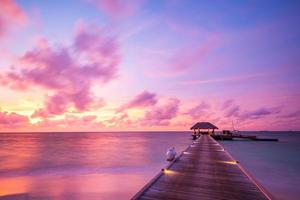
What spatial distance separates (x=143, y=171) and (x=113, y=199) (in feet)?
28.0

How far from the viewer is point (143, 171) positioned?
21.0m

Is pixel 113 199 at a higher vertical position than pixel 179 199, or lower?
lower

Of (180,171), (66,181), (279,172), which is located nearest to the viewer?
(180,171)

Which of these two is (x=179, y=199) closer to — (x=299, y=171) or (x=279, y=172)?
(x=279, y=172)

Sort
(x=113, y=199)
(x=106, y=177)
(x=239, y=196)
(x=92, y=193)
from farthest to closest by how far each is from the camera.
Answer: (x=106, y=177)
(x=92, y=193)
(x=113, y=199)
(x=239, y=196)

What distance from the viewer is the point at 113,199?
12562mm

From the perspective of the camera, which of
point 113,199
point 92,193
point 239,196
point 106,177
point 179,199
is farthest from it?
point 106,177

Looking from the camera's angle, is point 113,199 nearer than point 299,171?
Yes

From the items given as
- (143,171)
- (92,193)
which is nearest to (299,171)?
(143,171)

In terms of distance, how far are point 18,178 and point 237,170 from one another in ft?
48.6

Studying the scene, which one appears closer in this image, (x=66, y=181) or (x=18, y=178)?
(x=66, y=181)

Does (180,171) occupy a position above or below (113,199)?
above

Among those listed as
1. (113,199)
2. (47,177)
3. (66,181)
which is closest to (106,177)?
(66,181)

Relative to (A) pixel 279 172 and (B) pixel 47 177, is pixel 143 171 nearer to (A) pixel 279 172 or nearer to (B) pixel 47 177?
(B) pixel 47 177
